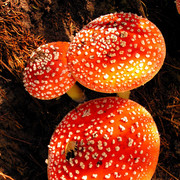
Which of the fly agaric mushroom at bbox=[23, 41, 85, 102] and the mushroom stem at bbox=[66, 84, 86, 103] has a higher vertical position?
the fly agaric mushroom at bbox=[23, 41, 85, 102]

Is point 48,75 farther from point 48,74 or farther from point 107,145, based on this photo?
point 107,145

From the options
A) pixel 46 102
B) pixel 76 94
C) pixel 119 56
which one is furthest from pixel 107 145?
pixel 46 102

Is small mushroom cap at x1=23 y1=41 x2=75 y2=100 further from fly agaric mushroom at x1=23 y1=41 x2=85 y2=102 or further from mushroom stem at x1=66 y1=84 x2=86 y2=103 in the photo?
mushroom stem at x1=66 y1=84 x2=86 y2=103

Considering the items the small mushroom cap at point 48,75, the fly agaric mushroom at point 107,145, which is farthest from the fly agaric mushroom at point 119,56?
the fly agaric mushroom at point 107,145

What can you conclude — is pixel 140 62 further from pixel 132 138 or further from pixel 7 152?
pixel 7 152

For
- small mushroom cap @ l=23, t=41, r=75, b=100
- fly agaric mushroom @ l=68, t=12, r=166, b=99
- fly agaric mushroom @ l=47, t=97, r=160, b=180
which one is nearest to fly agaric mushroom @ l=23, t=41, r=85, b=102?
small mushroom cap @ l=23, t=41, r=75, b=100

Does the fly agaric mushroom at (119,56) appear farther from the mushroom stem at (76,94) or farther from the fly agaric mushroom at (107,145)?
the mushroom stem at (76,94)

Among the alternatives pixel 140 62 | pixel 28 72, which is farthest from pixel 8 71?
pixel 140 62
